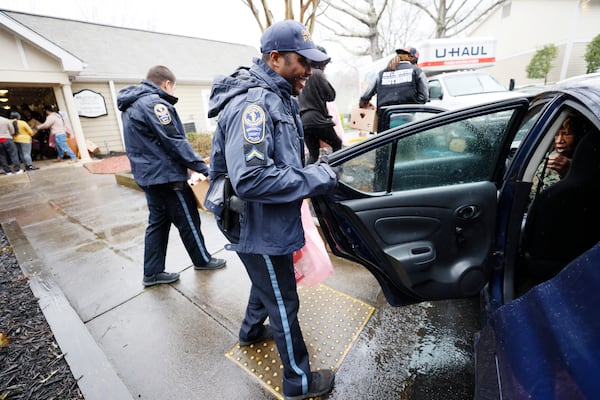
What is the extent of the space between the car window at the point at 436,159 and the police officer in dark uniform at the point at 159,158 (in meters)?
1.57

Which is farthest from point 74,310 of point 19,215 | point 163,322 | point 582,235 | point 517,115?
point 19,215

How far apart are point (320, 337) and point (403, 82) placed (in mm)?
3566

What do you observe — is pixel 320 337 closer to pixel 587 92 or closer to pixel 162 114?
pixel 587 92

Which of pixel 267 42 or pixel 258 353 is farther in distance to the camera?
pixel 258 353

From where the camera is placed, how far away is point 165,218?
9.04 ft

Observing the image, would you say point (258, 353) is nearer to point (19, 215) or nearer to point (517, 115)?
point (517, 115)

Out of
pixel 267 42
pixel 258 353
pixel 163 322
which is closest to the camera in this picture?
pixel 267 42

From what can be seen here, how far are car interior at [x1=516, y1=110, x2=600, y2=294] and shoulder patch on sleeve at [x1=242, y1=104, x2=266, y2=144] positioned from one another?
60.7 inches

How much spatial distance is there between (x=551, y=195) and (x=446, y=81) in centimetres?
731

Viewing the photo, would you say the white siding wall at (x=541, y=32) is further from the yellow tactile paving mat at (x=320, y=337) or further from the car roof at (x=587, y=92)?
the yellow tactile paving mat at (x=320, y=337)

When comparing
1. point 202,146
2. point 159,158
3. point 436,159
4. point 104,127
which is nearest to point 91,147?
point 104,127

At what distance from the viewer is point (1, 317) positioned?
7.92 feet

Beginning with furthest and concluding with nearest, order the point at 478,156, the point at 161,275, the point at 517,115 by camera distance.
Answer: the point at 161,275 < the point at 478,156 < the point at 517,115

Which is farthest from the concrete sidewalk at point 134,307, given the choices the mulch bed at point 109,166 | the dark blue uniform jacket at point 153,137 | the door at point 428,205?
the mulch bed at point 109,166
